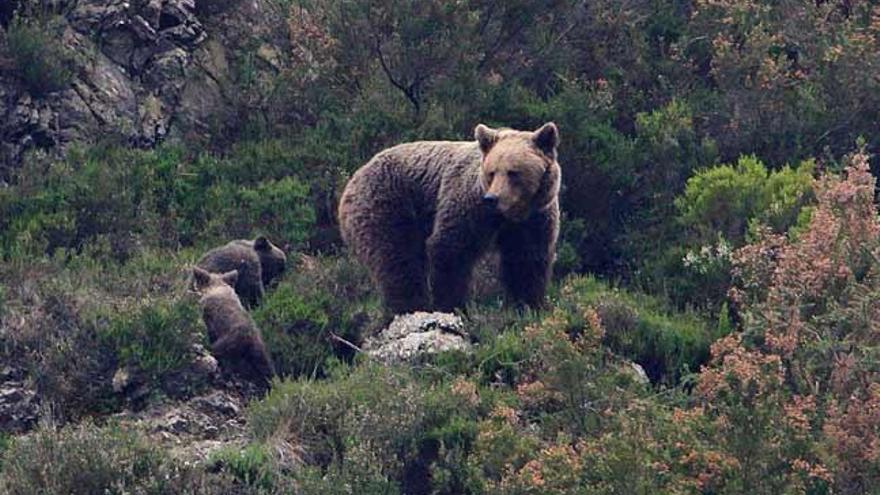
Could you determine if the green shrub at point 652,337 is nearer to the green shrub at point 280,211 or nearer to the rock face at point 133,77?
the green shrub at point 280,211

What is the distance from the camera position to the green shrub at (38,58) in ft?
57.2

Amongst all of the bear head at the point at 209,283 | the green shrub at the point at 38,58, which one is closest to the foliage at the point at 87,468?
the bear head at the point at 209,283

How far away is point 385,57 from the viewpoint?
728 inches

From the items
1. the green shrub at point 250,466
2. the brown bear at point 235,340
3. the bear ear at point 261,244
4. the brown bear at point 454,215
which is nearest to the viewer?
the green shrub at point 250,466

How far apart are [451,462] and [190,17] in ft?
26.6

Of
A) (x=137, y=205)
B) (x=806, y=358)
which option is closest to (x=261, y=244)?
(x=137, y=205)

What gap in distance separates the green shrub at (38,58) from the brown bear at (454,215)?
3.59m

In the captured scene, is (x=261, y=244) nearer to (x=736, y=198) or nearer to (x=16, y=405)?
(x=16, y=405)

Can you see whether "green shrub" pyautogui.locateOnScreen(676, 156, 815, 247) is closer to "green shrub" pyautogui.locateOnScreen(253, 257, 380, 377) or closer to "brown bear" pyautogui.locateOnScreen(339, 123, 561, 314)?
"brown bear" pyautogui.locateOnScreen(339, 123, 561, 314)

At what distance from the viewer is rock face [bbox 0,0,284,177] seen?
17.5 metres

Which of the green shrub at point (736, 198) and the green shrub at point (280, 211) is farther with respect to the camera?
the green shrub at point (280, 211)

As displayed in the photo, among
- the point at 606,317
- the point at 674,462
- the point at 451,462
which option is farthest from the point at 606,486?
the point at 606,317

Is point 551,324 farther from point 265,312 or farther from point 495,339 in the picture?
point 265,312

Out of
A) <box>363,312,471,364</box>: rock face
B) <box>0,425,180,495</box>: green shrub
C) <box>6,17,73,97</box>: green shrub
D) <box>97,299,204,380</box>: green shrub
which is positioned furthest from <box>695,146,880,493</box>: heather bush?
<box>6,17,73,97</box>: green shrub
